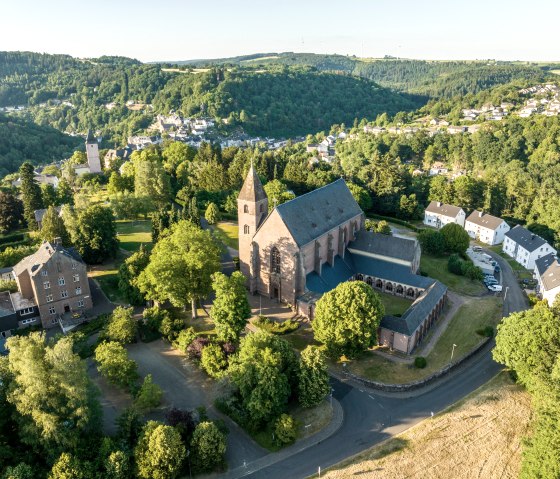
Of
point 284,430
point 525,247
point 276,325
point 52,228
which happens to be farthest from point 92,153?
point 525,247

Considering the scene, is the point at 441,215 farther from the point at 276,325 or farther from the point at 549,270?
the point at 276,325

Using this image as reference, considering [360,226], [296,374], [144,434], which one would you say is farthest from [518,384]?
[144,434]

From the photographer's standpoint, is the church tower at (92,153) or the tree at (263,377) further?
A: the church tower at (92,153)

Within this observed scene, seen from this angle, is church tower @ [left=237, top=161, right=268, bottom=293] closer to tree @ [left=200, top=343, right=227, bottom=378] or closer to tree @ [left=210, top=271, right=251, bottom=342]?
tree @ [left=210, top=271, right=251, bottom=342]

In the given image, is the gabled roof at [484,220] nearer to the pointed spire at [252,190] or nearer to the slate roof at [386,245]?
the slate roof at [386,245]

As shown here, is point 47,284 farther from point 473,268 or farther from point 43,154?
point 43,154

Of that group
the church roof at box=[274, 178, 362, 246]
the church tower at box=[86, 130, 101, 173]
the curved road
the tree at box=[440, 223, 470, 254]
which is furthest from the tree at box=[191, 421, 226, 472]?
the church tower at box=[86, 130, 101, 173]

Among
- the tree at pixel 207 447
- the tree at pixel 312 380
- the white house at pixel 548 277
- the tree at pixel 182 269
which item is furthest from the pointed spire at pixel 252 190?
the white house at pixel 548 277
